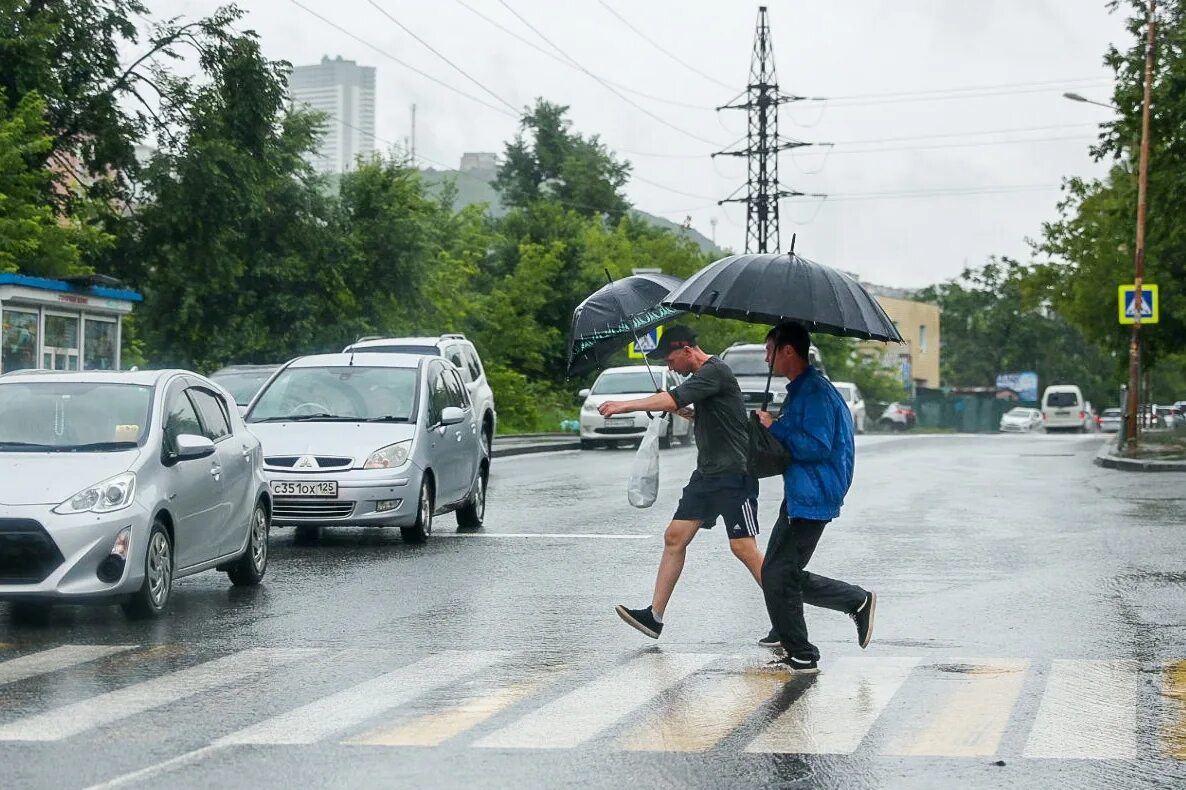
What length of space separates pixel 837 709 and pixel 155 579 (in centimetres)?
466

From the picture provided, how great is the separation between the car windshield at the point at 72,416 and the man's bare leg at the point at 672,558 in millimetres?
3330

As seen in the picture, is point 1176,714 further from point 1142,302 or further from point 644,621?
point 1142,302

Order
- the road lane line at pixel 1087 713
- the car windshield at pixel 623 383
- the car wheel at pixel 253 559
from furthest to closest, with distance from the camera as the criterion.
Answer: the car windshield at pixel 623 383, the car wheel at pixel 253 559, the road lane line at pixel 1087 713

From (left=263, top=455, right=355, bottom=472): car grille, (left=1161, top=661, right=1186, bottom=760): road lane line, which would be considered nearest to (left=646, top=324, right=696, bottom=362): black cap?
(left=1161, top=661, right=1186, bottom=760): road lane line

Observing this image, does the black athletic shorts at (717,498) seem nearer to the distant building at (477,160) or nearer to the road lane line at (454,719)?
the road lane line at (454,719)

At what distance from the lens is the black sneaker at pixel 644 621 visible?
10.2 m

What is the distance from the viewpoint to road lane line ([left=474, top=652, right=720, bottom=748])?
736cm

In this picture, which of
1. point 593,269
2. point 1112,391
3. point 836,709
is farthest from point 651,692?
point 1112,391

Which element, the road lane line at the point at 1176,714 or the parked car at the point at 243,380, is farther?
the parked car at the point at 243,380

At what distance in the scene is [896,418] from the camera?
88.3m

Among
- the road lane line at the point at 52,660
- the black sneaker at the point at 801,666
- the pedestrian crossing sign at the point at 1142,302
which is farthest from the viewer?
the pedestrian crossing sign at the point at 1142,302

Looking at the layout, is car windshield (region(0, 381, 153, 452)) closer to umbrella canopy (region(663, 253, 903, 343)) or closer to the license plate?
umbrella canopy (region(663, 253, 903, 343))

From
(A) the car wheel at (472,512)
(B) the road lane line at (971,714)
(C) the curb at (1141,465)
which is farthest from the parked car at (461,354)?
(B) the road lane line at (971,714)

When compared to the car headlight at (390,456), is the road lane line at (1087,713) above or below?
below
